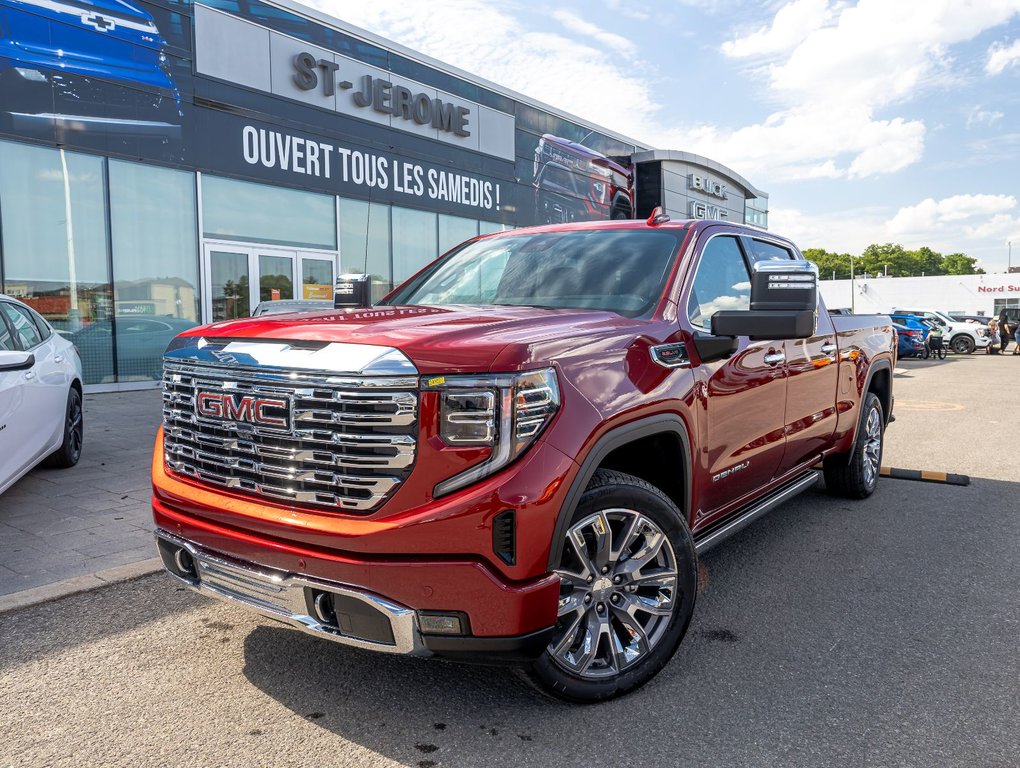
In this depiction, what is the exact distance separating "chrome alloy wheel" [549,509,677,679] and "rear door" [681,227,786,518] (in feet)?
1.75

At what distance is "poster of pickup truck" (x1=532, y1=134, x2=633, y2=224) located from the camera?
2333 centimetres

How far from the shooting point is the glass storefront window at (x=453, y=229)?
19766mm

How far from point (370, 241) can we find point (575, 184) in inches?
381

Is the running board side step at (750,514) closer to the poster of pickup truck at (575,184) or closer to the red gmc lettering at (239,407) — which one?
the red gmc lettering at (239,407)

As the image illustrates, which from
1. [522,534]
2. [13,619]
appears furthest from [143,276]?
[522,534]

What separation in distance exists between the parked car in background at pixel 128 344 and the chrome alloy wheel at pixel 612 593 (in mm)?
11140

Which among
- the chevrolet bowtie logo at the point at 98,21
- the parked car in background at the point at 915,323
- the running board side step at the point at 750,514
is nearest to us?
the running board side step at the point at 750,514

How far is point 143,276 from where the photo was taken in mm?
13609

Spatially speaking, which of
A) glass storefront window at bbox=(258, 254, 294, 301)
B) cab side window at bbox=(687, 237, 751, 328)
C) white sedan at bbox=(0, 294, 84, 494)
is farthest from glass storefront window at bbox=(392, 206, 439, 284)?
cab side window at bbox=(687, 237, 751, 328)

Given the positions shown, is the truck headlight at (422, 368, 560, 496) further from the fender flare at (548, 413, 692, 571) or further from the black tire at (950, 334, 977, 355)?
the black tire at (950, 334, 977, 355)

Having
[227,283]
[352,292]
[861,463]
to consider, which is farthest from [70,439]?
[227,283]

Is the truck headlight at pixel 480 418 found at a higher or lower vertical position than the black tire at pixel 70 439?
higher

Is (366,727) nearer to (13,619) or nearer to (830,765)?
(830,765)

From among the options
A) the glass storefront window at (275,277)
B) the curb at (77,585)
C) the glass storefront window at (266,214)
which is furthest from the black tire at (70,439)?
the glass storefront window at (275,277)
